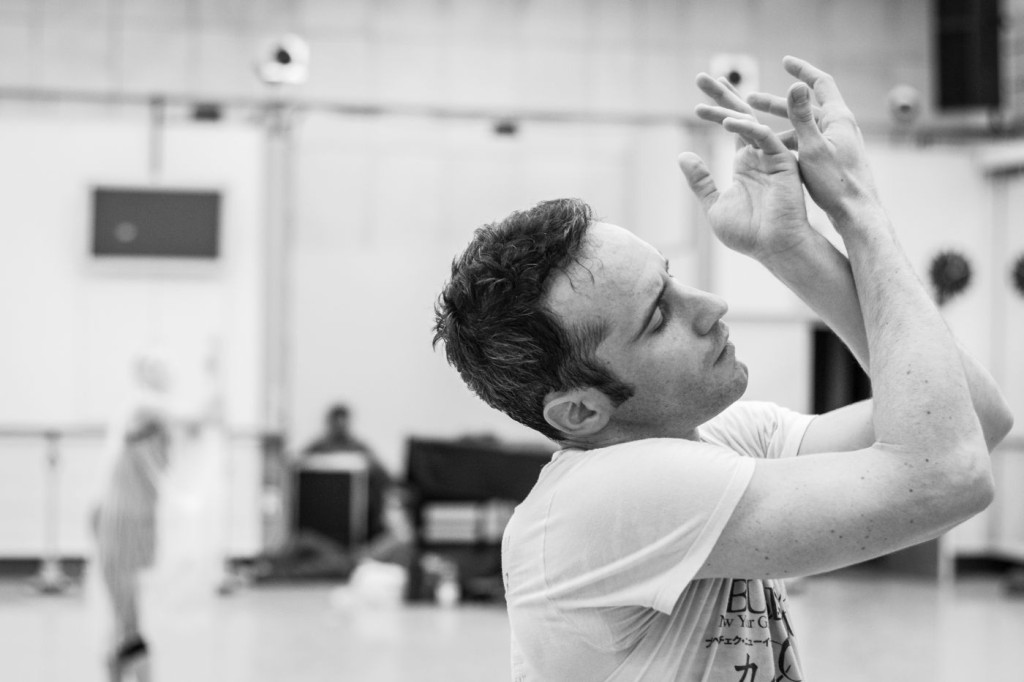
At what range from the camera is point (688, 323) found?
108 centimetres

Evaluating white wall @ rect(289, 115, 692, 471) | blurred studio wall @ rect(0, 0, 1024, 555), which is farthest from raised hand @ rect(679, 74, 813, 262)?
white wall @ rect(289, 115, 692, 471)

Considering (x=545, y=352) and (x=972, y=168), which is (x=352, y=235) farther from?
(x=545, y=352)

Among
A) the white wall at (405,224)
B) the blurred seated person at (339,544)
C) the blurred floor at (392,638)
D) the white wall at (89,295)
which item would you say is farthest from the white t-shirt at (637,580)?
the white wall at (405,224)

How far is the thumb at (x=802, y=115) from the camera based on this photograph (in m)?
1.02

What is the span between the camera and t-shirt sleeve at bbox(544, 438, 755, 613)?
38.6 inches

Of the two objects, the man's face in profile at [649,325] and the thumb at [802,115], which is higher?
the thumb at [802,115]

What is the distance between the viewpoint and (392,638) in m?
6.77

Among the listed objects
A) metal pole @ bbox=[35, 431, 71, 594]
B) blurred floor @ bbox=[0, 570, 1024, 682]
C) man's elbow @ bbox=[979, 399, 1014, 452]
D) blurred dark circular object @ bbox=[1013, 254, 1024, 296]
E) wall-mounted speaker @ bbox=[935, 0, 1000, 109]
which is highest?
wall-mounted speaker @ bbox=[935, 0, 1000, 109]

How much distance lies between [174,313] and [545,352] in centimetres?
856

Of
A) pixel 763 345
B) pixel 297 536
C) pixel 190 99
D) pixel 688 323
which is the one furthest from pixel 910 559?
pixel 688 323

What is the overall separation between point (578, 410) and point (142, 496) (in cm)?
426

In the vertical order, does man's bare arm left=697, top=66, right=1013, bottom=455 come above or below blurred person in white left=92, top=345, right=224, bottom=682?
above

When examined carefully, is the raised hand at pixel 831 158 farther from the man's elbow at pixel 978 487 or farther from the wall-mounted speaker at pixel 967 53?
the wall-mounted speaker at pixel 967 53

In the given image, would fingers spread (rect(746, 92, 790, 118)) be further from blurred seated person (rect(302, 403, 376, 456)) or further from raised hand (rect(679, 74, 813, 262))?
blurred seated person (rect(302, 403, 376, 456))
